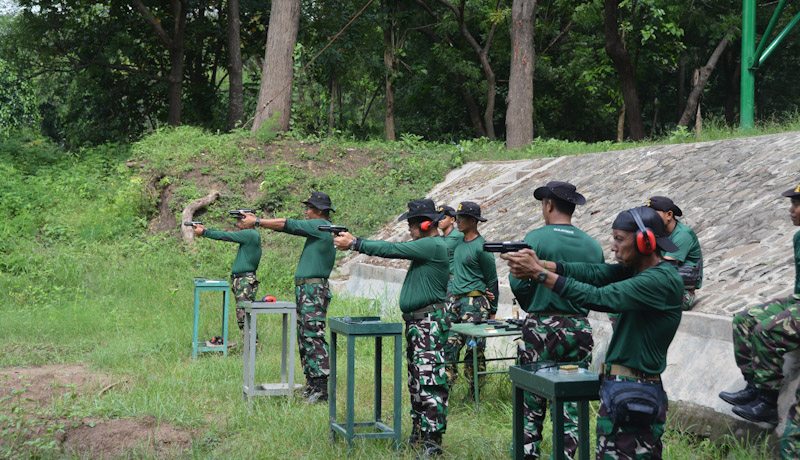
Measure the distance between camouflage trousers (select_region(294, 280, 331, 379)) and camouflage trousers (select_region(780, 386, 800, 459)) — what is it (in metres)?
4.60

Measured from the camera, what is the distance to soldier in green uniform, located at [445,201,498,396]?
304 inches

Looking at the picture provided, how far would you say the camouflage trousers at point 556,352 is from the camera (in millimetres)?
5105

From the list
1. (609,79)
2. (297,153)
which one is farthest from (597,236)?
(609,79)

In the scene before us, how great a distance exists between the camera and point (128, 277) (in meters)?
13.7

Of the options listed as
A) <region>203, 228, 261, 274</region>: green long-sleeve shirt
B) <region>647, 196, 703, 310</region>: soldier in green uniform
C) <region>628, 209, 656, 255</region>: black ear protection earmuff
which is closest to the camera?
<region>628, 209, 656, 255</region>: black ear protection earmuff

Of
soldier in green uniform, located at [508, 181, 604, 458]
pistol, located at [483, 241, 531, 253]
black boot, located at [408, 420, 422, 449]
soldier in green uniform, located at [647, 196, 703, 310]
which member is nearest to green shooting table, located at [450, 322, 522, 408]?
black boot, located at [408, 420, 422, 449]

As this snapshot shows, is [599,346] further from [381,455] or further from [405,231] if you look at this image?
[405,231]

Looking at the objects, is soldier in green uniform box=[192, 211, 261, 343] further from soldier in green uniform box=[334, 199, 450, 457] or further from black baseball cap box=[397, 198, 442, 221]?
black baseball cap box=[397, 198, 442, 221]

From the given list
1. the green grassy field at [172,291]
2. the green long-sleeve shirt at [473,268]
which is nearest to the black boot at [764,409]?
the green grassy field at [172,291]

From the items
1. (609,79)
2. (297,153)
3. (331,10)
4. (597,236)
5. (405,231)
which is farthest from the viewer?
(609,79)

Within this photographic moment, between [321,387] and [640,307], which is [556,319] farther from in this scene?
[321,387]

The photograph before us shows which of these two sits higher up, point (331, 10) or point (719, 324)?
point (331, 10)

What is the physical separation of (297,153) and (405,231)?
4670 mm

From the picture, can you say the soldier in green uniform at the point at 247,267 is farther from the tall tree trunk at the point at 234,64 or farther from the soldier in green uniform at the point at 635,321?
the tall tree trunk at the point at 234,64
